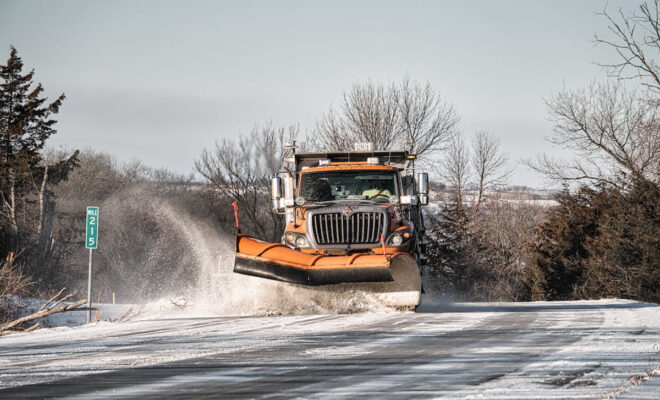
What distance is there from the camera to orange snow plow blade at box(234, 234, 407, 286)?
11062mm

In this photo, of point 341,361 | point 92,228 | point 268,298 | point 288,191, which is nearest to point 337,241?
point 268,298

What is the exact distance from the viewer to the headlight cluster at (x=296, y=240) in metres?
12.4

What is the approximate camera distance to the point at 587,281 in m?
34.6

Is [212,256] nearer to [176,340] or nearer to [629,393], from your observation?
[176,340]

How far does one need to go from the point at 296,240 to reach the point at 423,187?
2.59 m

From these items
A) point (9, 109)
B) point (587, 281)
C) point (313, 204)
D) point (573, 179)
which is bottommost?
point (587, 281)

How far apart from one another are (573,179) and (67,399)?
1272 inches

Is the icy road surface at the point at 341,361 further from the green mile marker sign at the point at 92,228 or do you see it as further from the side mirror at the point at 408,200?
the green mile marker sign at the point at 92,228

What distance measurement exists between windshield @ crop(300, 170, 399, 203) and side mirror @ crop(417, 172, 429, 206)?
1.35 ft

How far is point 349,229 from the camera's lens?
1222cm

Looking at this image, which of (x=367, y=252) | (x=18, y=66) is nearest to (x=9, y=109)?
(x=18, y=66)

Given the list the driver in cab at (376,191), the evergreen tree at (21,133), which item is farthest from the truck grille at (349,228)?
the evergreen tree at (21,133)

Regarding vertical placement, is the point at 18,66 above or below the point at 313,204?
above

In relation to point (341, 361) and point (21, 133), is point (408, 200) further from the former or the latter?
point (21, 133)
